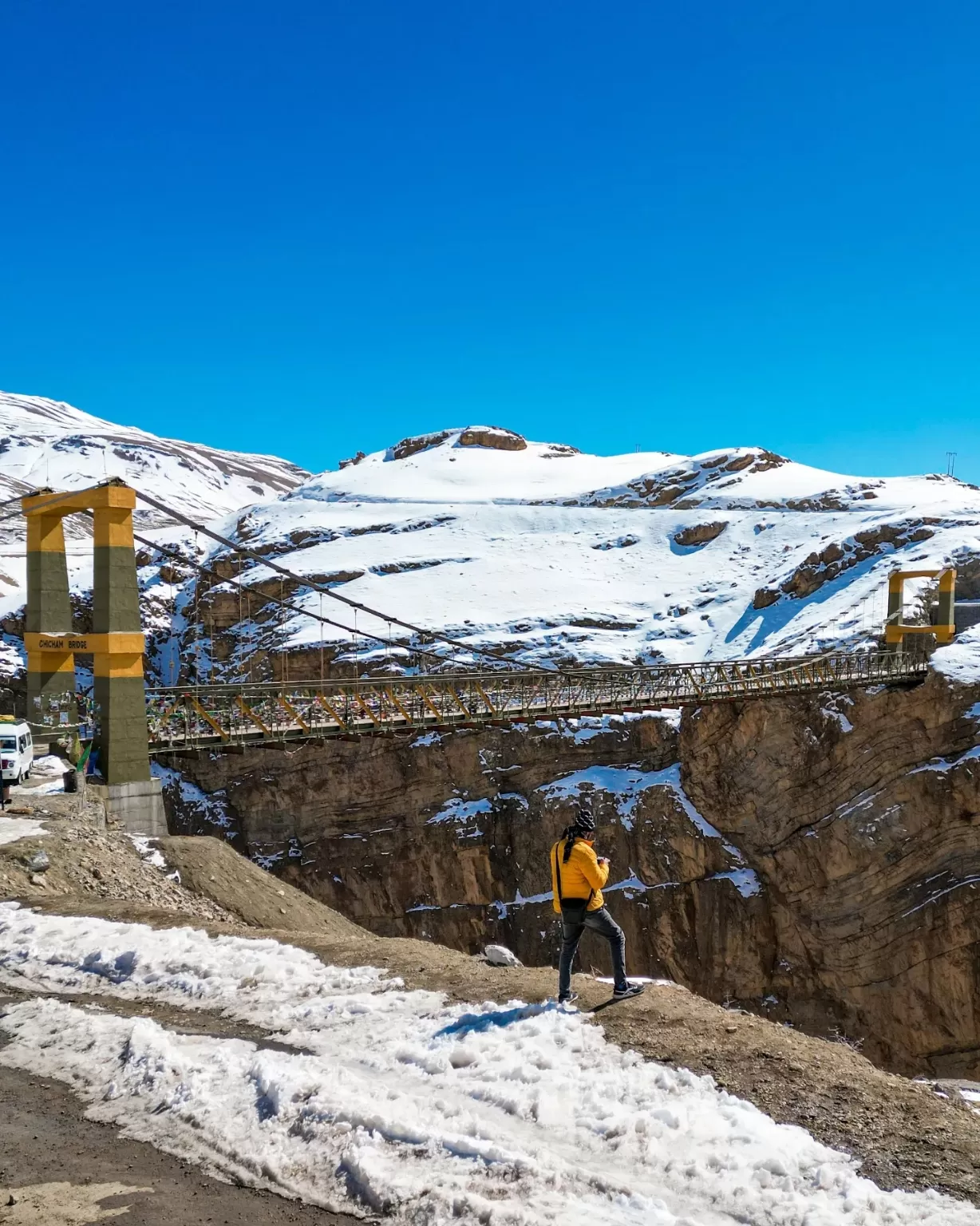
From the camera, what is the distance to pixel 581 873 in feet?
24.5

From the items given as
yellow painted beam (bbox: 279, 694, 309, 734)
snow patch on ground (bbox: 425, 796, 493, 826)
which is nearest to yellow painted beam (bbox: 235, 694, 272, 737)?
yellow painted beam (bbox: 279, 694, 309, 734)

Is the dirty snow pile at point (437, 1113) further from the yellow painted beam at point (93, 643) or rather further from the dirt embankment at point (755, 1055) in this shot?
the yellow painted beam at point (93, 643)

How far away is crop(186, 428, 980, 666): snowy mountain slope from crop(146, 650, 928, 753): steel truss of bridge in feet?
28.8

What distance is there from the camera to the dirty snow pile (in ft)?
15.9

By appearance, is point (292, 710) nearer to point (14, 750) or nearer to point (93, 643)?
point (93, 643)

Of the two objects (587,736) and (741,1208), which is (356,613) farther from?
(741,1208)

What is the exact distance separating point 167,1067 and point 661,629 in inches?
1912

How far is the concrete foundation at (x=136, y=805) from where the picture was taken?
59.1ft

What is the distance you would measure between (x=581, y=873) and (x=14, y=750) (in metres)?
13.3

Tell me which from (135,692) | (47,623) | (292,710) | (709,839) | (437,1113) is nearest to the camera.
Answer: (437,1113)

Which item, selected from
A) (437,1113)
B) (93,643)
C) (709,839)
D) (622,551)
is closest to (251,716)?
(93,643)

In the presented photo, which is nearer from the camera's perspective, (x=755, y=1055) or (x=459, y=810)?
(x=755, y=1055)

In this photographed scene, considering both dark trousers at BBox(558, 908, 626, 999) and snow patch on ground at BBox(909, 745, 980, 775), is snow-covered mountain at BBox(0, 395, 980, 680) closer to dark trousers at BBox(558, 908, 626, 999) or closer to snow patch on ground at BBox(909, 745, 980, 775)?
snow patch on ground at BBox(909, 745, 980, 775)

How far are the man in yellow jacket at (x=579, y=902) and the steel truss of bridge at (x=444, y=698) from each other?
572 inches
